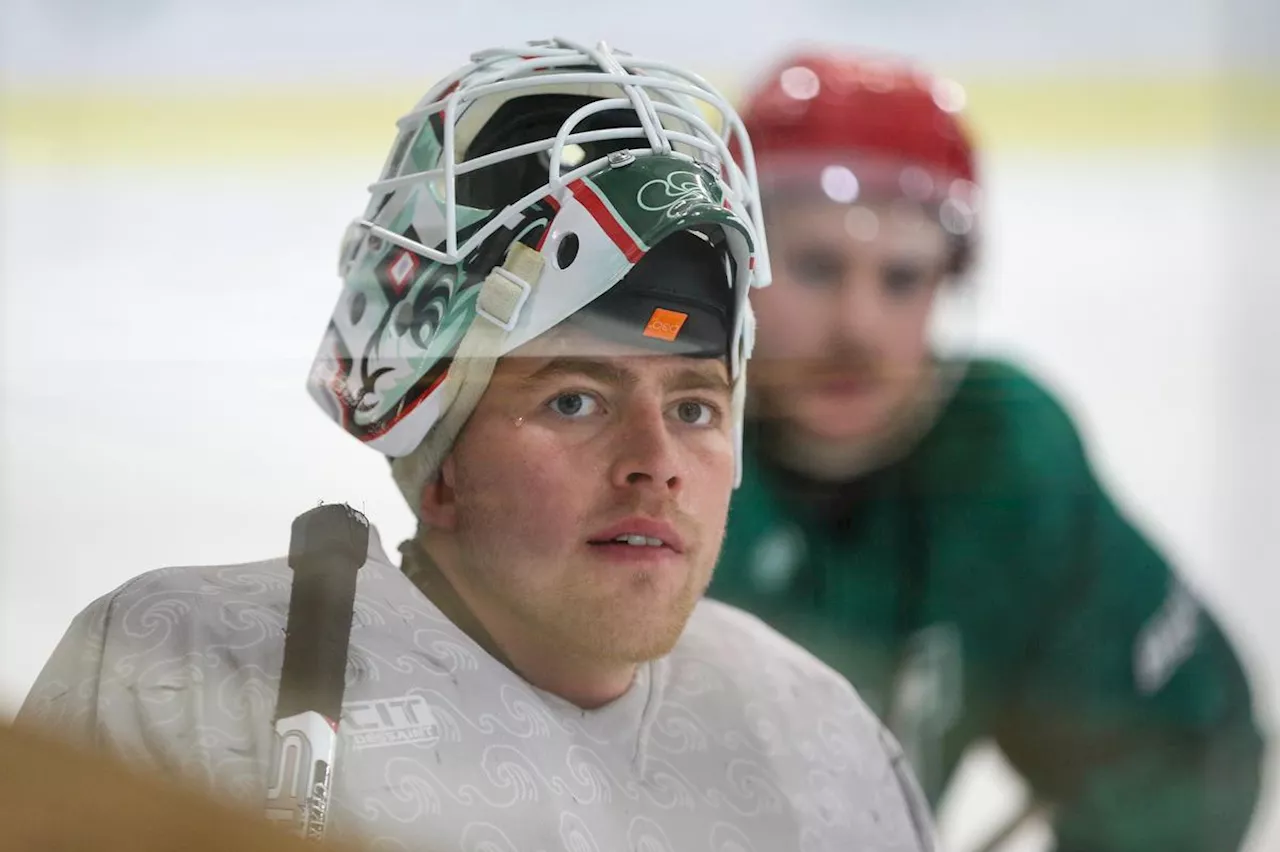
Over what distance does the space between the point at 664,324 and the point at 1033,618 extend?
121 centimetres

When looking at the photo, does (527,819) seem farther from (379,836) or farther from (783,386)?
(783,386)

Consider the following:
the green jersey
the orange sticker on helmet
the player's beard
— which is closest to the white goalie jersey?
the player's beard

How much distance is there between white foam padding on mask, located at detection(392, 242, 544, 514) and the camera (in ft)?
2.56

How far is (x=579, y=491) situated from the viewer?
0.80m

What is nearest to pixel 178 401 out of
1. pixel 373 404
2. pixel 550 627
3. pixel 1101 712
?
pixel 373 404

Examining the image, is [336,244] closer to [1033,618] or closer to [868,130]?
[868,130]

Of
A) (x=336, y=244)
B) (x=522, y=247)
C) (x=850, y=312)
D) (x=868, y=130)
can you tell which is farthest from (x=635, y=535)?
(x=868, y=130)

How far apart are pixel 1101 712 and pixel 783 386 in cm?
→ 98

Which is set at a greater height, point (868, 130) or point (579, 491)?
point (868, 130)

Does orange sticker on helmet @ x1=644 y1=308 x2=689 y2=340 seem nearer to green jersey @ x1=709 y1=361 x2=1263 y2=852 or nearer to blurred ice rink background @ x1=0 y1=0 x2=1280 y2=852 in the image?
blurred ice rink background @ x1=0 y1=0 x2=1280 y2=852

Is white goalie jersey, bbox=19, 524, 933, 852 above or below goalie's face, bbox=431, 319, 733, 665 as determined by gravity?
below

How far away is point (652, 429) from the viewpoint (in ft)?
Result: 2.64

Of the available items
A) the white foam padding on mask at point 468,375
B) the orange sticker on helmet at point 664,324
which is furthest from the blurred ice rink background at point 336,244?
the orange sticker on helmet at point 664,324

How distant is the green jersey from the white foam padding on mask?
2.19 feet
